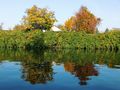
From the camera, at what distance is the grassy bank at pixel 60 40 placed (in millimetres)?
43406

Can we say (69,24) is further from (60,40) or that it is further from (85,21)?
(60,40)

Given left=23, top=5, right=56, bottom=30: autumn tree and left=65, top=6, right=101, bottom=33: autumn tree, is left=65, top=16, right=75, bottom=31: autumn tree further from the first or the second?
left=23, top=5, right=56, bottom=30: autumn tree

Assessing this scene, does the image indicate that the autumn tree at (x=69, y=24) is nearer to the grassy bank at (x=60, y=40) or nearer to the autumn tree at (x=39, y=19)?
the autumn tree at (x=39, y=19)

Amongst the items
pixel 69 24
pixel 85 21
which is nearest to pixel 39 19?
pixel 85 21

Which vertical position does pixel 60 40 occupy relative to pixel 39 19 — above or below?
below

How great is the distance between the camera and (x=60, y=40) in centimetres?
4378

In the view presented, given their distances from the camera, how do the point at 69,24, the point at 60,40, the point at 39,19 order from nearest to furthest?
the point at 60,40 < the point at 39,19 < the point at 69,24

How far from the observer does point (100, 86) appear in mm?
13352

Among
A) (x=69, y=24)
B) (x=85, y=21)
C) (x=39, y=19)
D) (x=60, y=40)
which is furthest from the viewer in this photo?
(x=69, y=24)

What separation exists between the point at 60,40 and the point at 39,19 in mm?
12126

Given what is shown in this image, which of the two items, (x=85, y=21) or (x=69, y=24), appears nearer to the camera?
(x=85, y=21)

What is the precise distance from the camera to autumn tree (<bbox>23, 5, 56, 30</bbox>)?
5522cm

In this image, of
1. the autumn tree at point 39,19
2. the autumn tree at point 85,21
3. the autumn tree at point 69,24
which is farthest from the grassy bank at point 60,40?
the autumn tree at point 69,24

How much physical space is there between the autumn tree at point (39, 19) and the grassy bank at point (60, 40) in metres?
10.6
